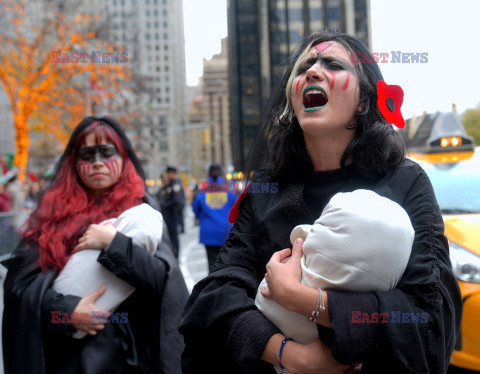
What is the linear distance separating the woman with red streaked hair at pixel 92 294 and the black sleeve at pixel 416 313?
47.7 inches

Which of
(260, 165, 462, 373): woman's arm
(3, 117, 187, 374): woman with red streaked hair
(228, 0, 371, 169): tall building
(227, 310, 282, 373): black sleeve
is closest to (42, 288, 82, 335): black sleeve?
(3, 117, 187, 374): woman with red streaked hair

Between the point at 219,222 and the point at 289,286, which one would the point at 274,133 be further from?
the point at 219,222

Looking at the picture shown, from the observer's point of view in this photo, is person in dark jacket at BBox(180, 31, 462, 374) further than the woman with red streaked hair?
No

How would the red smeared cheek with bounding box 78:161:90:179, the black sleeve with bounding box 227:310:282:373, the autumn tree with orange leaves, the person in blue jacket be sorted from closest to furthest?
the black sleeve with bounding box 227:310:282:373 → the red smeared cheek with bounding box 78:161:90:179 → the person in blue jacket → the autumn tree with orange leaves

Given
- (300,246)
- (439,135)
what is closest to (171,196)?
(439,135)

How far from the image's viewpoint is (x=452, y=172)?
169 inches

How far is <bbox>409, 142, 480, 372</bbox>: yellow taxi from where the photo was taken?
9.63 ft

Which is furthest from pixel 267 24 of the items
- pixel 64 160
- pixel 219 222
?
pixel 64 160

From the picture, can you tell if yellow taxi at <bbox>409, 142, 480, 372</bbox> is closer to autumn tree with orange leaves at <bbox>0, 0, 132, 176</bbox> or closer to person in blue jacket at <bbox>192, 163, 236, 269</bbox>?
person in blue jacket at <bbox>192, 163, 236, 269</bbox>

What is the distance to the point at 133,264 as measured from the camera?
2.16 m

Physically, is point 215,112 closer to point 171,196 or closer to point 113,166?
point 171,196

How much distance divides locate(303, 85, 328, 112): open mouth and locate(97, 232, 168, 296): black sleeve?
1.08 meters

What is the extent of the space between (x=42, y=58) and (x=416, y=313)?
1755 centimetres

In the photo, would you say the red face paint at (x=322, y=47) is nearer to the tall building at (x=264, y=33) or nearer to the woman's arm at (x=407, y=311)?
the woman's arm at (x=407, y=311)
